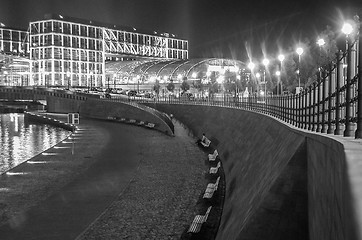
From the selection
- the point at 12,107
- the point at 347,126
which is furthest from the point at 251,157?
the point at 12,107

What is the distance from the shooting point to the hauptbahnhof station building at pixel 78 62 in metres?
151

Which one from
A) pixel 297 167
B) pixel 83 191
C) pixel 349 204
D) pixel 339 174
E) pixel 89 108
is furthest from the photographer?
pixel 89 108

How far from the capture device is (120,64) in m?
179

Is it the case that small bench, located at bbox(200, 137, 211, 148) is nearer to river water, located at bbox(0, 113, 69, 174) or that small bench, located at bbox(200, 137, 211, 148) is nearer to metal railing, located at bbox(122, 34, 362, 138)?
metal railing, located at bbox(122, 34, 362, 138)

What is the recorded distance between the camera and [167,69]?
165000 millimetres

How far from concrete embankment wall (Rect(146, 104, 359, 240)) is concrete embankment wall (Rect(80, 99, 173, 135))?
67.3ft

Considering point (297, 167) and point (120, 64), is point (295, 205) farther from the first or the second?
point (120, 64)

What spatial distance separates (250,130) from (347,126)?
17.9 m

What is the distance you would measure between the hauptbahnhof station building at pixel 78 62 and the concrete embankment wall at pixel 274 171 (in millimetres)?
105540

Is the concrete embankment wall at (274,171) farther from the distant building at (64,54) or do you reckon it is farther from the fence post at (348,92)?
the distant building at (64,54)

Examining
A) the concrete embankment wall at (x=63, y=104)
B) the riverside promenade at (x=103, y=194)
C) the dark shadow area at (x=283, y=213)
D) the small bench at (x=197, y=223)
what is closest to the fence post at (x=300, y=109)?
the small bench at (x=197, y=223)

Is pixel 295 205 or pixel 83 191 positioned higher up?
pixel 295 205

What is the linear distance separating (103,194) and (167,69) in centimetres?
14249

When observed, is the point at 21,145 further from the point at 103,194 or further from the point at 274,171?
the point at 274,171
